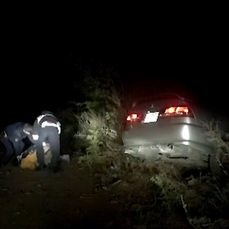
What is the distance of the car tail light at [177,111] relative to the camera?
23.5ft

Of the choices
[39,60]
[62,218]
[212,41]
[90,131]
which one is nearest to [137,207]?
[62,218]

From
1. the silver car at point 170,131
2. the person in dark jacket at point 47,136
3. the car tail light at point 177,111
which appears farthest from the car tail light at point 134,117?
the person in dark jacket at point 47,136

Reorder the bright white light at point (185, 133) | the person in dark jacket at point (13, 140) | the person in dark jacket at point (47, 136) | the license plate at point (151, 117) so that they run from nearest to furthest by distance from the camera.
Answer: the bright white light at point (185, 133), the license plate at point (151, 117), the person in dark jacket at point (47, 136), the person in dark jacket at point (13, 140)

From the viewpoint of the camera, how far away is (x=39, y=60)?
26.2 m

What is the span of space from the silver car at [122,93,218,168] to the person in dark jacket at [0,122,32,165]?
3.48 meters

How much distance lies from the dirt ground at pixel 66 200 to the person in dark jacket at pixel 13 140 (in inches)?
40.4

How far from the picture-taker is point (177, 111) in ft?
23.7

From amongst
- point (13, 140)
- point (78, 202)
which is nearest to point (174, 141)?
point (78, 202)

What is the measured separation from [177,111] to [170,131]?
31 cm

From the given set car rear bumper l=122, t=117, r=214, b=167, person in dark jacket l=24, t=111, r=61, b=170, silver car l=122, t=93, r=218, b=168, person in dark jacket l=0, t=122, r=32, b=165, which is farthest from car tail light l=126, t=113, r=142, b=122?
person in dark jacket l=0, t=122, r=32, b=165

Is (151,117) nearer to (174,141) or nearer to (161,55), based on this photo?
(174,141)

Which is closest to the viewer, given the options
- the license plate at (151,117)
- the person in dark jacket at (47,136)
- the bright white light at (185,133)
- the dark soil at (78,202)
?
the dark soil at (78,202)

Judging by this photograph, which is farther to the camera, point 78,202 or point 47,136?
point 47,136

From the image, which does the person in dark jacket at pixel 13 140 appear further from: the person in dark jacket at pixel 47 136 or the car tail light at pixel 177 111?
the car tail light at pixel 177 111
